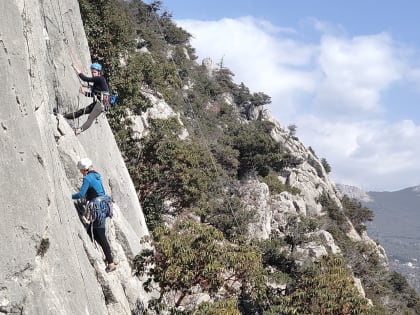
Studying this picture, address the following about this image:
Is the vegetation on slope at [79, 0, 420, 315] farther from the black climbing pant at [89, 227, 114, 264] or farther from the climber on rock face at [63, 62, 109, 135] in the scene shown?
the climber on rock face at [63, 62, 109, 135]

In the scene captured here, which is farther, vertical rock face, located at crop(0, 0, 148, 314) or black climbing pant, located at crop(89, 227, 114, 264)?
black climbing pant, located at crop(89, 227, 114, 264)

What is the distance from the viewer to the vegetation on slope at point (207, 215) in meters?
12.9

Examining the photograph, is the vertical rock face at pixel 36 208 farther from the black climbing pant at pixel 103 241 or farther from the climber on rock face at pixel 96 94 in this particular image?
the climber on rock face at pixel 96 94

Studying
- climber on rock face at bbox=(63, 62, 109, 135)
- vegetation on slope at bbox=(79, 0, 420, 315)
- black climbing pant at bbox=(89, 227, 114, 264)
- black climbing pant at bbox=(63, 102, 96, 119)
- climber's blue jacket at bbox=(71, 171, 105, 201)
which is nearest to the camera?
climber's blue jacket at bbox=(71, 171, 105, 201)

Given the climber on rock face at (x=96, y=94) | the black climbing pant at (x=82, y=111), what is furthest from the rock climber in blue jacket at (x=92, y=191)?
the black climbing pant at (x=82, y=111)

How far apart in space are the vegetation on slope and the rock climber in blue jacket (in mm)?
2415

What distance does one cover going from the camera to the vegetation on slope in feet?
42.4

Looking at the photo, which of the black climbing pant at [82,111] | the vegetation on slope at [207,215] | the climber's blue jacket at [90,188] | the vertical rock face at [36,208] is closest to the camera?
the vertical rock face at [36,208]

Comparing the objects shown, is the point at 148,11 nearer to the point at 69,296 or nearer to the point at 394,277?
the point at 394,277

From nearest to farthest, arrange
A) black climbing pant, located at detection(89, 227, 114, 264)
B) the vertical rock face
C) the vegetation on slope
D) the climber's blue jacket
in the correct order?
the vertical rock face, the climber's blue jacket, black climbing pant, located at detection(89, 227, 114, 264), the vegetation on slope

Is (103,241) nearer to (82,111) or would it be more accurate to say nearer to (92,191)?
(92,191)

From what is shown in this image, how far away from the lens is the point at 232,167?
175 ft

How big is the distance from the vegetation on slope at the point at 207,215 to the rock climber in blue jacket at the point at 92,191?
2415mm

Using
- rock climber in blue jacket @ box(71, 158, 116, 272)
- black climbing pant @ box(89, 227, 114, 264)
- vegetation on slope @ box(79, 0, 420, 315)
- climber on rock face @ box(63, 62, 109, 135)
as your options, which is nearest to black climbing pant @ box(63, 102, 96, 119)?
climber on rock face @ box(63, 62, 109, 135)
